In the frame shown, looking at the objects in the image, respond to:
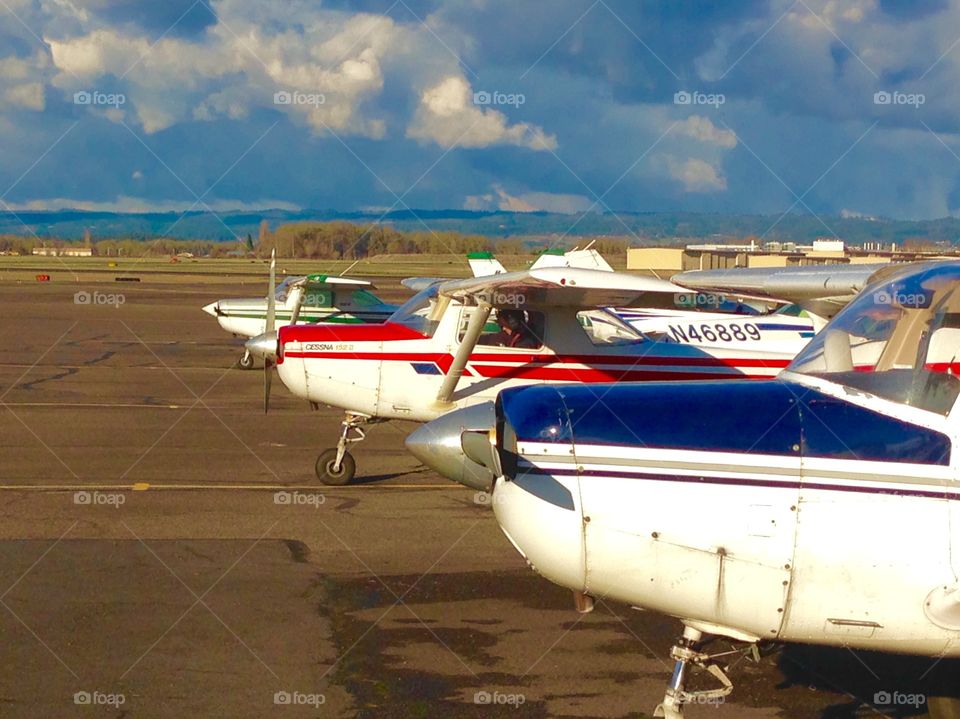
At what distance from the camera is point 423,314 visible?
11.5 meters

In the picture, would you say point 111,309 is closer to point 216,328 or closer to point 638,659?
point 216,328

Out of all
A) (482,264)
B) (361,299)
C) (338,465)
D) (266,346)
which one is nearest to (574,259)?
(482,264)

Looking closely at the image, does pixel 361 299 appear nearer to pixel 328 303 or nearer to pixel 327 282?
pixel 328 303

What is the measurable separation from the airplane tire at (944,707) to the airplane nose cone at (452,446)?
7.21ft

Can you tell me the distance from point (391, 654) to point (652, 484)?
109 inches

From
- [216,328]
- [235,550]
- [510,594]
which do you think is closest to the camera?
[510,594]

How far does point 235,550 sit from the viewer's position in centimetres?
864

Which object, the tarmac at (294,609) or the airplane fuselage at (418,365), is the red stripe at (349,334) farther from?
the tarmac at (294,609)

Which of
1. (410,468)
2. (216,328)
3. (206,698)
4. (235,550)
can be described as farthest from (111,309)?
(206,698)

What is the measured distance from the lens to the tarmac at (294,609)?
5.84 metres

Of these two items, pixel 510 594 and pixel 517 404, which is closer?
pixel 517 404

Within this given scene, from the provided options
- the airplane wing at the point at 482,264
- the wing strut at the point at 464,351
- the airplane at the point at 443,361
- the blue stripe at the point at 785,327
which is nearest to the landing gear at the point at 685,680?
the wing strut at the point at 464,351

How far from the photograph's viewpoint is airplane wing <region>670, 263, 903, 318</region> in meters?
6.23

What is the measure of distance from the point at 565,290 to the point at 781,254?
163 inches
